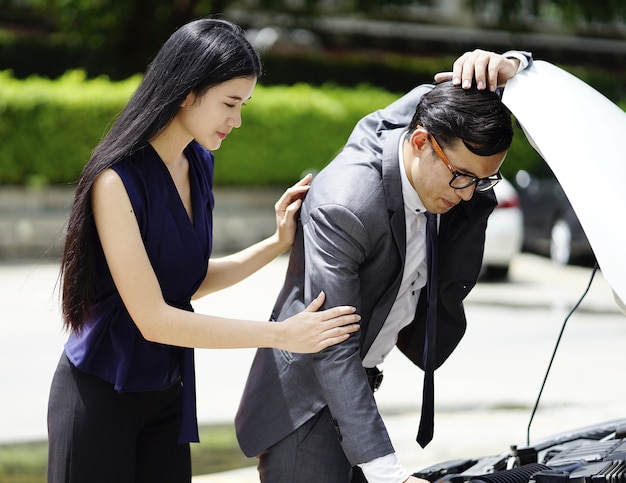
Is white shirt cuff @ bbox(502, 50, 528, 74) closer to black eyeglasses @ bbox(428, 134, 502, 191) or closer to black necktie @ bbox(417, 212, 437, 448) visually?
black eyeglasses @ bbox(428, 134, 502, 191)

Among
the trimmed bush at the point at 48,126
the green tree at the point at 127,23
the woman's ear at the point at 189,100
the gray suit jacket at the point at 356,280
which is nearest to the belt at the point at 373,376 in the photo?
the gray suit jacket at the point at 356,280

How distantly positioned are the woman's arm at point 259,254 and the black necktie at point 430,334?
1.28 feet

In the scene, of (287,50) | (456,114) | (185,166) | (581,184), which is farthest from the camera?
(287,50)

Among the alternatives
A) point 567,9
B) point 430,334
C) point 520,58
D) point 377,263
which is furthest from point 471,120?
point 567,9

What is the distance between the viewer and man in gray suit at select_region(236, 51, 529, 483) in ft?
7.77

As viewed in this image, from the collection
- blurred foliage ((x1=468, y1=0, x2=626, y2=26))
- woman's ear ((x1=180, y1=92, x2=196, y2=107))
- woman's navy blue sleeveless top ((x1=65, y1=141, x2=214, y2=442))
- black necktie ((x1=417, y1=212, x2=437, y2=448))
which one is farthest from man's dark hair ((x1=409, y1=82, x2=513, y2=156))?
blurred foliage ((x1=468, y1=0, x2=626, y2=26))

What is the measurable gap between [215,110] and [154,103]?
0.15 metres

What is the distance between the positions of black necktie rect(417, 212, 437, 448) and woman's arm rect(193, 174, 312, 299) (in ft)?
1.28

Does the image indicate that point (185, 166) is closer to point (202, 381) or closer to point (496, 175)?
point (496, 175)

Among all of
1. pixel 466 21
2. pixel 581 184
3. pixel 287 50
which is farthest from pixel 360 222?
pixel 466 21

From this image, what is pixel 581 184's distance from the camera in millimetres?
2170

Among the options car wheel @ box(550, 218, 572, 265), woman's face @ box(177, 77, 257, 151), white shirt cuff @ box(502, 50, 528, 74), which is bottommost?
woman's face @ box(177, 77, 257, 151)

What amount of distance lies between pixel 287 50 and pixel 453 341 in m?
21.1

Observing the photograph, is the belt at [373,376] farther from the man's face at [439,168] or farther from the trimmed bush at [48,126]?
the trimmed bush at [48,126]
